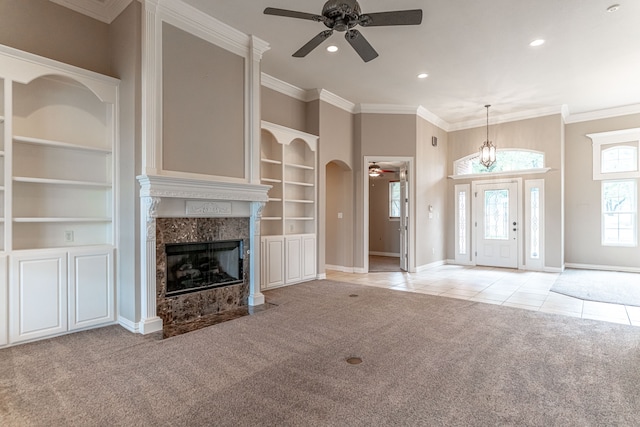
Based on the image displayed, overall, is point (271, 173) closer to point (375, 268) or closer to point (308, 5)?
point (308, 5)

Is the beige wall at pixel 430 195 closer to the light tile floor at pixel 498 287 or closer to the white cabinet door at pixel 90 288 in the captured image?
the light tile floor at pixel 498 287

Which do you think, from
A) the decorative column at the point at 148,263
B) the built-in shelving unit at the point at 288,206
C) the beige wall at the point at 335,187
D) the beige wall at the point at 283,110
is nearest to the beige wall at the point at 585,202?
the beige wall at the point at 335,187

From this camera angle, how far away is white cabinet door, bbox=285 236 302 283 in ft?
19.0

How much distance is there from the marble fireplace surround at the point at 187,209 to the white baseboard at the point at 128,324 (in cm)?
5

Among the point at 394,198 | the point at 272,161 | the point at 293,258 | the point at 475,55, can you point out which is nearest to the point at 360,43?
the point at 475,55

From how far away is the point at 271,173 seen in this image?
5.83 m

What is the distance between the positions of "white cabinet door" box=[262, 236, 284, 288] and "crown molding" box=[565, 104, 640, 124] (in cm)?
707

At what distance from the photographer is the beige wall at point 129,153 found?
352 cm

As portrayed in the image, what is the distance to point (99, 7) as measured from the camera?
3.75 m

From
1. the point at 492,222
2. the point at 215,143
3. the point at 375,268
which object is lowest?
the point at 375,268

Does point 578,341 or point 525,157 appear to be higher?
point 525,157

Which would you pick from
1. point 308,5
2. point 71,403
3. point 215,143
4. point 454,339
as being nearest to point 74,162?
point 215,143

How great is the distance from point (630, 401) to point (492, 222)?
247 inches

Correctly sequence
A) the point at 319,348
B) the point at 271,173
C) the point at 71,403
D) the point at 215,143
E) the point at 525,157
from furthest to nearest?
the point at 525,157, the point at 271,173, the point at 215,143, the point at 319,348, the point at 71,403
